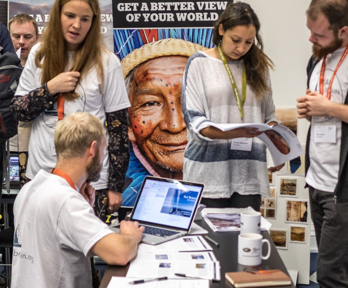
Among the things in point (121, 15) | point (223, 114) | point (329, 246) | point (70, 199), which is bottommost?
point (329, 246)

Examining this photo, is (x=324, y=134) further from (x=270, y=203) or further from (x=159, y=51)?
(x=159, y=51)

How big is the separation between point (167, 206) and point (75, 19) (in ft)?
3.27

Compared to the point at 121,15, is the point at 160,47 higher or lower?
lower

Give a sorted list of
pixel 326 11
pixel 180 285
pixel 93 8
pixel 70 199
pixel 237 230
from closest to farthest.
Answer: pixel 180 285, pixel 70 199, pixel 237 230, pixel 326 11, pixel 93 8

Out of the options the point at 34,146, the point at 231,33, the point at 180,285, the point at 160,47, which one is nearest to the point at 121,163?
the point at 34,146

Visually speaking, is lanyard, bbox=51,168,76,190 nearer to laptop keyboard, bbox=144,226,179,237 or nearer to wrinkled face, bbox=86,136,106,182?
wrinkled face, bbox=86,136,106,182

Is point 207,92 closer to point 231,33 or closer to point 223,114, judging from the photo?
point 223,114

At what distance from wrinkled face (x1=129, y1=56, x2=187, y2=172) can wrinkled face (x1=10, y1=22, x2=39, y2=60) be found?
0.91 meters

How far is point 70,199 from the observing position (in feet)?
5.24

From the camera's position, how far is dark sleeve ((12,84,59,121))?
219 centimetres

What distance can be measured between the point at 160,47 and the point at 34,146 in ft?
5.85

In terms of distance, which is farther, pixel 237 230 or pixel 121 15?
pixel 121 15

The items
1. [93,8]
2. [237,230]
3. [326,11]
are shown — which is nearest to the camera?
[237,230]

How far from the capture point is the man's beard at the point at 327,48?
7.13 feet
